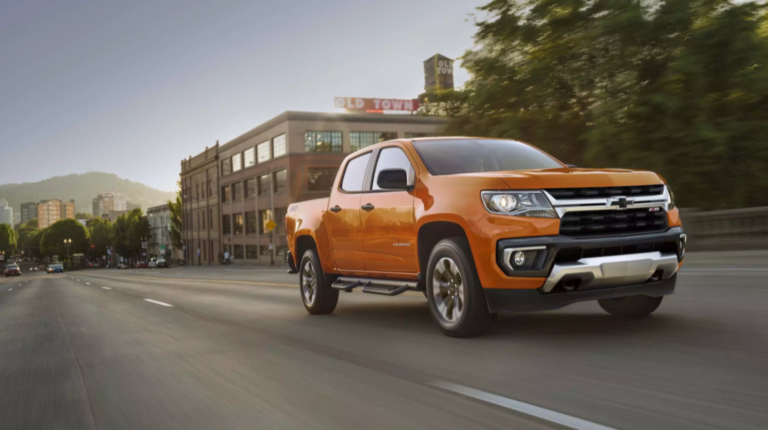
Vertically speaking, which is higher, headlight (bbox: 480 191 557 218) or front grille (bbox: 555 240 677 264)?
headlight (bbox: 480 191 557 218)

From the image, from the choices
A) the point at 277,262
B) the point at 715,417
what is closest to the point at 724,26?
the point at 715,417

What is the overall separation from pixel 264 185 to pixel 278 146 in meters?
5.60

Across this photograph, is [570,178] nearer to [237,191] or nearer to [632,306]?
[632,306]

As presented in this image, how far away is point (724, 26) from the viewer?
666 inches

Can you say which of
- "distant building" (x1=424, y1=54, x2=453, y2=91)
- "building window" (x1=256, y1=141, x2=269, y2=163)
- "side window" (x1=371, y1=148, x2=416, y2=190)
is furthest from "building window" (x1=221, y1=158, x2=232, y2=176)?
"side window" (x1=371, y1=148, x2=416, y2=190)

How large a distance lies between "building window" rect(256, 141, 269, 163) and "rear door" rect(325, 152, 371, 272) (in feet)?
194

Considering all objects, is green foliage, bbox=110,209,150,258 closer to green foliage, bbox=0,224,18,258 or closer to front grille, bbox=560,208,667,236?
green foliage, bbox=0,224,18,258

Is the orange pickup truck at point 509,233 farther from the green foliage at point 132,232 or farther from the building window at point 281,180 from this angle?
the green foliage at point 132,232

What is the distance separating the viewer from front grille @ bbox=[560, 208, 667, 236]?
4.97 meters

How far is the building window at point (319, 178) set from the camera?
60281mm

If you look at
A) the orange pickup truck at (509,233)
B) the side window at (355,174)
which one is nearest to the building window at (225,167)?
the side window at (355,174)

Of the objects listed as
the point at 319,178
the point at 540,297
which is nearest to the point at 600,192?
the point at 540,297

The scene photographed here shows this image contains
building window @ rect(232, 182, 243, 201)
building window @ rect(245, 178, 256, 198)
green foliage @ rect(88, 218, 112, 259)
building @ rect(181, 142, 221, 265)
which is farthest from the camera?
green foliage @ rect(88, 218, 112, 259)

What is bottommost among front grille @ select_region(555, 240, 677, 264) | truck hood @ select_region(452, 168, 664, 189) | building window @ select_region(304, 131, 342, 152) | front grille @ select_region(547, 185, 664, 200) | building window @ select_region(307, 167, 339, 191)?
front grille @ select_region(555, 240, 677, 264)
